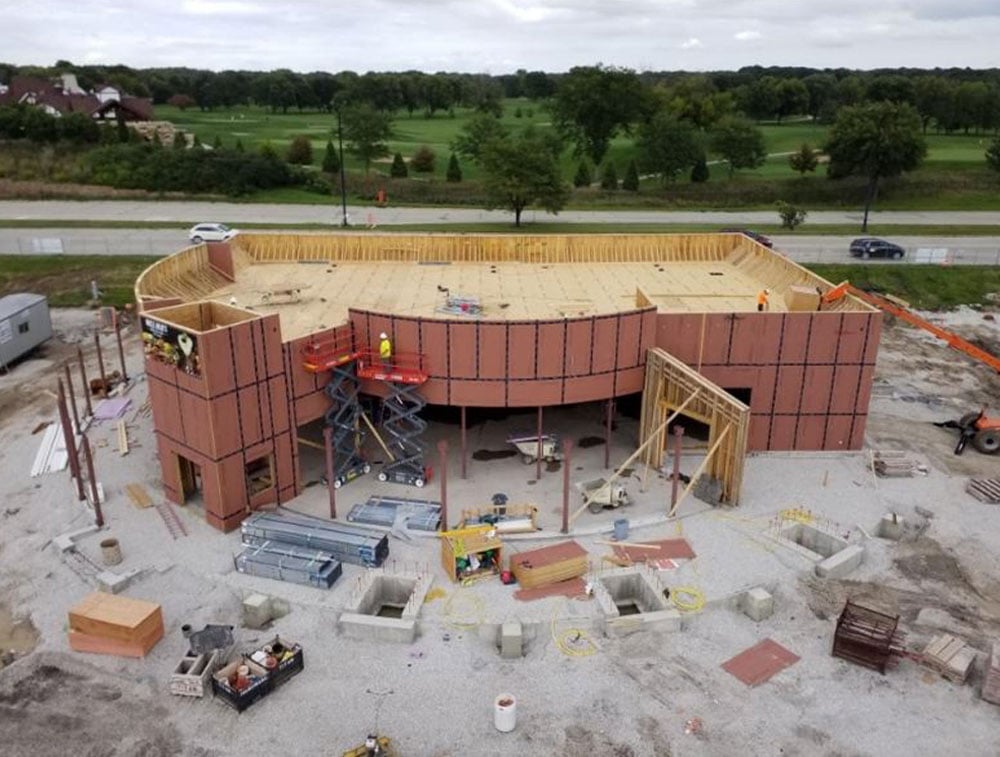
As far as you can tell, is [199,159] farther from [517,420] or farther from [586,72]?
[517,420]

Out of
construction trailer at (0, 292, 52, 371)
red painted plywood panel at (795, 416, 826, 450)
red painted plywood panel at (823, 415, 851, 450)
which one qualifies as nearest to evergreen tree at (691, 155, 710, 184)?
red painted plywood panel at (823, 415, 851, 450)

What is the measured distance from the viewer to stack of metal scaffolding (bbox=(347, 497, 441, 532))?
1029 inches

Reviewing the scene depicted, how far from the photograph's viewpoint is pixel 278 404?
1050 inches

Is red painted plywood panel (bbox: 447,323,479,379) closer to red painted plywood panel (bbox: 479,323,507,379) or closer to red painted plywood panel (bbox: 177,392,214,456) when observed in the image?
red painted plywood panel (bbox: 479,323,507,379)

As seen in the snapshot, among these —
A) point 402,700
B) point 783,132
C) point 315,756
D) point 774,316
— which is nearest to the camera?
point 315,756

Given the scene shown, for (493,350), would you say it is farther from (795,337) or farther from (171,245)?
(171,245)

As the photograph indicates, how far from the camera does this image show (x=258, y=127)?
12862 centimetres

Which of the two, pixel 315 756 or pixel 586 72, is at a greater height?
pixel 586 72

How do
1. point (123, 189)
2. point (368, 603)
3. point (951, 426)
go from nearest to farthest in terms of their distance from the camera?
point (368, 603) < point (951, 426) < point (123, 189)

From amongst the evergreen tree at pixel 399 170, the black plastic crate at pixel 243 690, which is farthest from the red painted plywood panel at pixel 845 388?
the evergreen tree at pixel 399 170

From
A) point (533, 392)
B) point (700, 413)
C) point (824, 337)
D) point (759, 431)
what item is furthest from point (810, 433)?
point (533, 392)

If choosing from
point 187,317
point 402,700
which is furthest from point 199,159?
point 402,700

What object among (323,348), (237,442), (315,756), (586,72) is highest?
(586,72)

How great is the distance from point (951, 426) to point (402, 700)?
1070 inches
